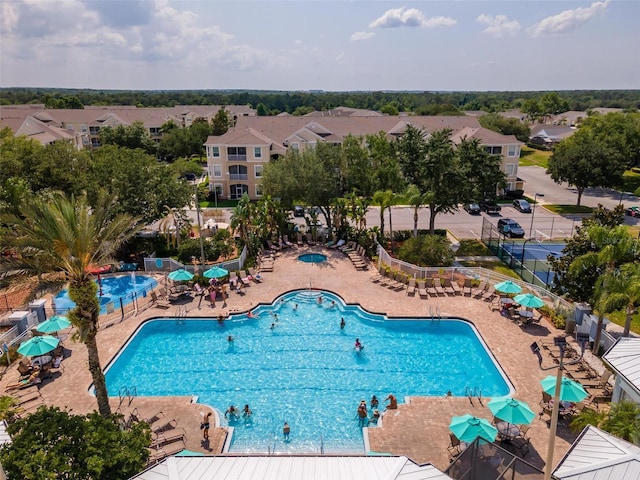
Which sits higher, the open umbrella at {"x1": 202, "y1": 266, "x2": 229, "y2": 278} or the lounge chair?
the open umbrella at {"x1": 202, "y1": 266, "x2": 229, "y2": 278}

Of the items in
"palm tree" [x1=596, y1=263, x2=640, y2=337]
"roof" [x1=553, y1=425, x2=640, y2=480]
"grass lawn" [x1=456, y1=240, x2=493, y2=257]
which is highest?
"palm tree" [x1=596, y1=263, x2=640, y2=337]

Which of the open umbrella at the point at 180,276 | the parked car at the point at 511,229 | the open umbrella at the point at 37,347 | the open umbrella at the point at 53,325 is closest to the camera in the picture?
the open umbrella at the point at 37,347

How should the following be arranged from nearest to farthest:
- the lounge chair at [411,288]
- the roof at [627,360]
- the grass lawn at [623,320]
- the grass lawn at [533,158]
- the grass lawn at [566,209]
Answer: the roof at [627,360]
the grass lawn at [623,320]
the lounge chair at [411,288]
the grass lawn at [566,209]
the grass lawn at [533,158]

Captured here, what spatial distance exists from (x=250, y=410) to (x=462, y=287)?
56.0 feet

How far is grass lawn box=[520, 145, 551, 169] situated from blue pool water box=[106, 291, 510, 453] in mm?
66905

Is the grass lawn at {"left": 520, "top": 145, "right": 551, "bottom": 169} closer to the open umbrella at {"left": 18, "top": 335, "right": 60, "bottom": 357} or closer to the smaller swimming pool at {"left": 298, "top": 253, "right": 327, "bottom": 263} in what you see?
the smaller swimming pool at {"left": 298, "top": 253, "right": 327, "bottom": 263}

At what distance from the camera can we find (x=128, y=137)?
254 ft

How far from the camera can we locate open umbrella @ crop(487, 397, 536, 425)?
16891 mm

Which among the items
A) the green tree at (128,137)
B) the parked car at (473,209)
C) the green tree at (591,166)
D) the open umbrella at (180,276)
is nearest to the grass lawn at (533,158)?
the green tree at (591,166)

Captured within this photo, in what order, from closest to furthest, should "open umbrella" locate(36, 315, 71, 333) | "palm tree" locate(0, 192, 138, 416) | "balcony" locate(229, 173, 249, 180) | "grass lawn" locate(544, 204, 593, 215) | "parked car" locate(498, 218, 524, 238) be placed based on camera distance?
"palm tree" locate(0, 192, 138, 416), "open umbrella" locate(36, 315, 71, 333), "parked car" locate(498, 218, 524, 238), "grass lawn" locate(544, 204, 593, 215), "balcony" locate(229, 173, 249, 180)

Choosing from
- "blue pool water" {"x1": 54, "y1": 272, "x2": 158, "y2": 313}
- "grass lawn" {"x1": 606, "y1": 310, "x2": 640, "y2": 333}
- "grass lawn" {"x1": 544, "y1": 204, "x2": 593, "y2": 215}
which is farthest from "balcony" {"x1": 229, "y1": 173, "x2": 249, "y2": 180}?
"grass lawn" {"x1": 606, "y1": 310, "x2": 640, "y2": 333}

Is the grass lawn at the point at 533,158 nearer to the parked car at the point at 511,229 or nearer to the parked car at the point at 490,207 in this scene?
the parked car at the point at 490,207

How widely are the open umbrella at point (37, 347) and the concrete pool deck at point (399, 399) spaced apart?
1416mm

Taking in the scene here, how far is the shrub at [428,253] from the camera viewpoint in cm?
3306
